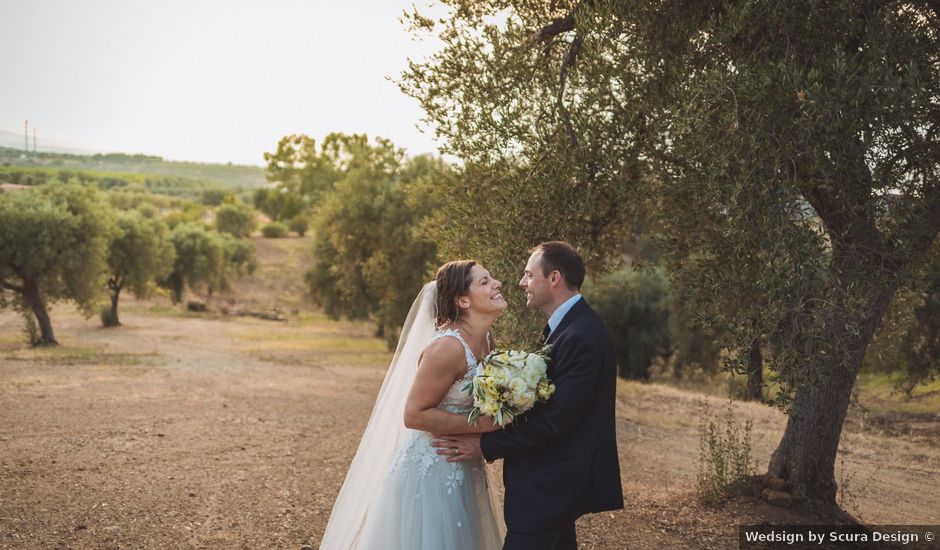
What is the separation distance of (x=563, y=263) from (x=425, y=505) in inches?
74.1

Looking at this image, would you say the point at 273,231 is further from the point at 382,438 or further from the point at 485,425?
the point at 485,425

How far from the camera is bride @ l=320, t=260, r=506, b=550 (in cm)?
463

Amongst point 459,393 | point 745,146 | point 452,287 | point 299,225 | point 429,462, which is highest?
point 299,225

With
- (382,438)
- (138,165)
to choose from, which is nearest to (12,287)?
(382,438)

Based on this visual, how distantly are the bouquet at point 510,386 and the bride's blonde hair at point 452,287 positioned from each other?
2.04ft

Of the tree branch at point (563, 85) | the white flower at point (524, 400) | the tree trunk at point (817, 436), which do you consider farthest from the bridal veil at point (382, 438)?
the tree trunk at point (817, 436)

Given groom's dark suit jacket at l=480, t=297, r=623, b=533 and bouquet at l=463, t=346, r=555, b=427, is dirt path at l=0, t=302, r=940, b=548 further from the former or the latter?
bouquet at l=463, t=346, r=555, b=427

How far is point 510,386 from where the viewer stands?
417 cm

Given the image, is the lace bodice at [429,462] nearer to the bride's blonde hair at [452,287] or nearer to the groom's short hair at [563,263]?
the bride's blonde hair at [452,287]

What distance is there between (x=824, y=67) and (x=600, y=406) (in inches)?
179

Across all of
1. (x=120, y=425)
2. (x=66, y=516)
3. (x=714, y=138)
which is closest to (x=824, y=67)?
(x=714, y=138)

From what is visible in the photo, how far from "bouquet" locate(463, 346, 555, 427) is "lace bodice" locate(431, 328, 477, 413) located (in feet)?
1.16

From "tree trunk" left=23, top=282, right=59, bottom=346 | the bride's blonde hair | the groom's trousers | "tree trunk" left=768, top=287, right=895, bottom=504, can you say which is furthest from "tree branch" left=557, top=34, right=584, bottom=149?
"tree trunk" left=23, top=282, right=59, bottom=346

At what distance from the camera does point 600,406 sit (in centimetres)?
434
